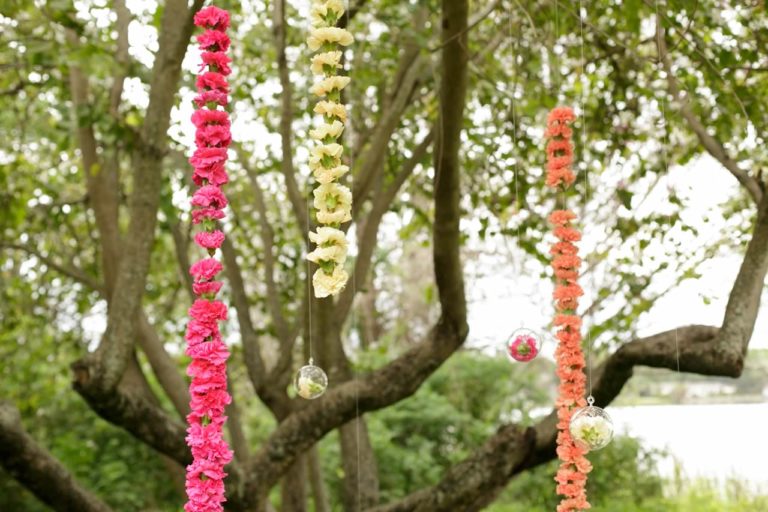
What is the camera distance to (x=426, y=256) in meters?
11.0

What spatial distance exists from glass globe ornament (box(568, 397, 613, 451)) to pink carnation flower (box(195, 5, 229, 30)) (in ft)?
4.24

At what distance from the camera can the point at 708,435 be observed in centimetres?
959

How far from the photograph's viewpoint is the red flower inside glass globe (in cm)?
286

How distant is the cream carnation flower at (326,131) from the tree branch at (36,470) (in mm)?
2123

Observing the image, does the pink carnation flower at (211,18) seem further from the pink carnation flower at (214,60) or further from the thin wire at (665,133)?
the thin wire at (665,133)

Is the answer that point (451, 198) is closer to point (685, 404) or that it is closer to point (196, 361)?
point (196, 361)

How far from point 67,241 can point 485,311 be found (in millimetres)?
3771

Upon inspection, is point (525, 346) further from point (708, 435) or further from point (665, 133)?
point (708, 435)

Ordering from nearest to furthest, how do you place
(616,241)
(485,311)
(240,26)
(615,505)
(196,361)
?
1. (196,361)
2. (240,26)
3. (616,241)
4. (615,505)
5. (485,311)

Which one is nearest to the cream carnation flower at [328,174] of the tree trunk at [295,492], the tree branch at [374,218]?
the tree branch at [374,218]

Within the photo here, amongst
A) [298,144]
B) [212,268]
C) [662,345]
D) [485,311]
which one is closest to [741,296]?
[662,345]

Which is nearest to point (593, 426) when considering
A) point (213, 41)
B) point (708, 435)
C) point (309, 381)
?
point (309, 381)

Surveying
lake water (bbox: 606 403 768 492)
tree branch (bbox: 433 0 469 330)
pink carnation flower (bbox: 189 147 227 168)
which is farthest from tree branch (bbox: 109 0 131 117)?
lake water (bbox: 606 403 768 492)

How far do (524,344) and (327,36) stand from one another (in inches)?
46.6
